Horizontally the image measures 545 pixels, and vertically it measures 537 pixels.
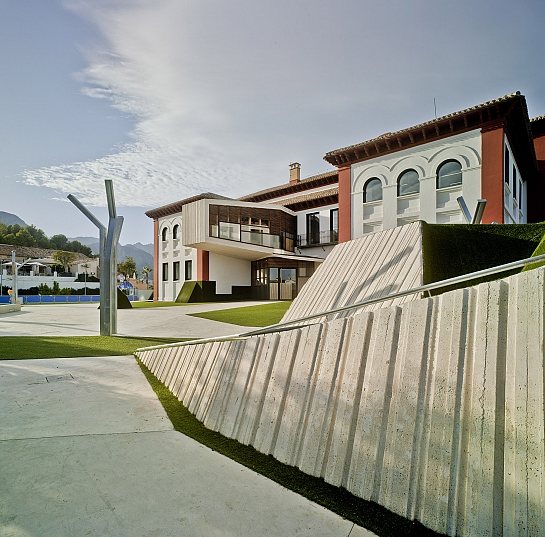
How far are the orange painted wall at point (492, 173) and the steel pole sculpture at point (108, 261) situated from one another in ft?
51.5

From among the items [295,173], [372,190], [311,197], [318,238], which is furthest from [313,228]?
[372,190]

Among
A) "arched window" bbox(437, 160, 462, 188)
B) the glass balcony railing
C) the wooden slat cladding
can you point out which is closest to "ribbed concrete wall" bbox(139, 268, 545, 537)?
"arched window" bbox(437, 160, 462, 188)

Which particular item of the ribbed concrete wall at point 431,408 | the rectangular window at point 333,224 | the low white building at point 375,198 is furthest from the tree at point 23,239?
the ribbed concrete wall at point 431,408

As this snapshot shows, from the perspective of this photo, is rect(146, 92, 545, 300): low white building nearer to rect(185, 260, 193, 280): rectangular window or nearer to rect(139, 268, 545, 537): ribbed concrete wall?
rect(185, 260, 193, 280): rectangular window

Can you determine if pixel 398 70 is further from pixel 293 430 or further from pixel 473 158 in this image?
pixel 293 430

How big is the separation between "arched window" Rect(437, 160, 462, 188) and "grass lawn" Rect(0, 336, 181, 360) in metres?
15.2

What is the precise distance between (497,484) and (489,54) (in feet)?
44.5

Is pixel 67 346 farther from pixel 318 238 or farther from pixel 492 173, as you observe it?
pixel 318 238

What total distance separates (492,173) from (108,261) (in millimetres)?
16678

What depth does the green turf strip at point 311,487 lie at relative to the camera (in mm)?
2422

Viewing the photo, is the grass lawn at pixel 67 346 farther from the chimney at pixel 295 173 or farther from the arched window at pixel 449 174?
the chimney at pixel 295 173

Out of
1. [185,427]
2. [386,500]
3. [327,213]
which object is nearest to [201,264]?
[327,213]

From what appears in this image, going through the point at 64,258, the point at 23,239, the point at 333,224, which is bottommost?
the point at 64,258

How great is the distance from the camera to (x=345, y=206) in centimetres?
2102
